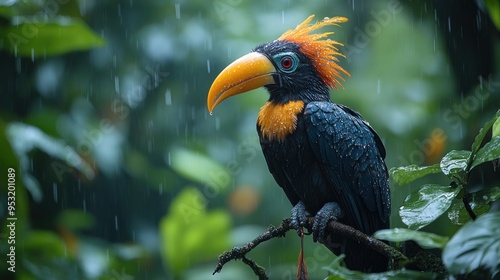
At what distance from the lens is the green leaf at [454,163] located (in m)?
1.39

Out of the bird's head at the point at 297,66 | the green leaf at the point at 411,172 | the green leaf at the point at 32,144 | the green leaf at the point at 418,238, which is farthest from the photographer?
the green leaf at the point at 32,144

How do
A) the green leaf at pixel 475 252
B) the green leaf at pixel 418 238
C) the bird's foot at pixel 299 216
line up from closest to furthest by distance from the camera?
the green leaf at pixel 475 252, the green leaf at pixel 418 238, the bird's foot at pixel 299 216

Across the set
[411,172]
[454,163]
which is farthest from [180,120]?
[454,163]

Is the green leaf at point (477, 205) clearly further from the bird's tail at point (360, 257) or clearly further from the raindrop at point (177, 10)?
the raindrop at point (177, 10)

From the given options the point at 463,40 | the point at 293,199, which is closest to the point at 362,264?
the point at 293,199

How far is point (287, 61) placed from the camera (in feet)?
7.44

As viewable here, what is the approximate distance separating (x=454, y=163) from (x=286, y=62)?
0.97m

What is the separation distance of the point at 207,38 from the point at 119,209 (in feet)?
4.08

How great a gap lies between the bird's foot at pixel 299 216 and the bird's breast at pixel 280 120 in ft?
0.83

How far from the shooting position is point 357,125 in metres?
Answer: 2.16

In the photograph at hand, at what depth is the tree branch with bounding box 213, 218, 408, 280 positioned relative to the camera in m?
1.35

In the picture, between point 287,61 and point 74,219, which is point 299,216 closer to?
point 287,61

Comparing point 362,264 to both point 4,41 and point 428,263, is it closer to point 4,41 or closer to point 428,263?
point 428,263

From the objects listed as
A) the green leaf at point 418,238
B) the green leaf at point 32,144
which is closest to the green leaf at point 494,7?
the green leaf at point 418,238
